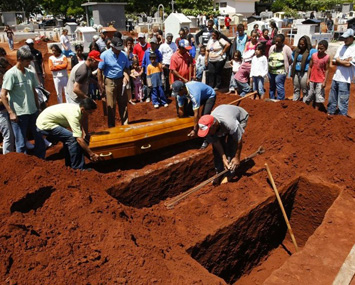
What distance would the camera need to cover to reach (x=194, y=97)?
5.91 m

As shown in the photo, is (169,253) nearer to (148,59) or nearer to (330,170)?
(330,170)

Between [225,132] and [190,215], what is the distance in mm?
1345

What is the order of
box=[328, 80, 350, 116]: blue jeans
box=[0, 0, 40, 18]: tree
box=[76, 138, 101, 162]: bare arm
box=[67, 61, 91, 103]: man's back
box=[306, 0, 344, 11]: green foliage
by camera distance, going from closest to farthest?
1. box=[76, 138, 101, 162]: bare arm
2. box=[67, 61, 91, 103]: man's back
3. box=[328, 80, 350, 116]: blue jeans
4. box=[0, 0, 40, 18]: tree
5. box=[306, 0, 344, 11]: green foliage

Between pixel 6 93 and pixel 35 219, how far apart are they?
224 cm

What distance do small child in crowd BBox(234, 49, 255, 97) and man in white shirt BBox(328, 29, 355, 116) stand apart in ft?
7.21

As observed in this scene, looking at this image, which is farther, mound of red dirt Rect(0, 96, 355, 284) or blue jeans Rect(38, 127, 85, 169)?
blue jeans Rect(38, 127, 85, 169)

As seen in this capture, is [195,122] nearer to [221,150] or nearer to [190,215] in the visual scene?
Result: [221,150]

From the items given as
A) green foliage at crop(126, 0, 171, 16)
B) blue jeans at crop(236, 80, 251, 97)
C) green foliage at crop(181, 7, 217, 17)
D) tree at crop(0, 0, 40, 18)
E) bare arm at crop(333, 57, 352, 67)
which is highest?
tree at crop(0, 0, 40, 18)

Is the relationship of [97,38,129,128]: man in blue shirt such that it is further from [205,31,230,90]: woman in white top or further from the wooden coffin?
[205,31,230,90]: woman in white top

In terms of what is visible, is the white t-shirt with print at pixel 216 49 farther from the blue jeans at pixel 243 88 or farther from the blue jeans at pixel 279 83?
the blue jeans at pixel 279 83

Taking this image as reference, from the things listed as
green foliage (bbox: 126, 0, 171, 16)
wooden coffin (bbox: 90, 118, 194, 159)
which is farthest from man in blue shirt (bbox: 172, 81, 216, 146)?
green foliage (bbox: 126, 0, 171, 16)

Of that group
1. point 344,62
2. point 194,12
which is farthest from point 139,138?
point 194,12

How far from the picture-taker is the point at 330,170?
5.57 m

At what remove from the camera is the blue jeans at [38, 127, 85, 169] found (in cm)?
540
